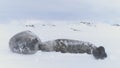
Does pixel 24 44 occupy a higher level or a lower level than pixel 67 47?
higher

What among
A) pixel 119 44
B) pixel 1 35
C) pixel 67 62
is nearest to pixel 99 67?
pixel 67 62

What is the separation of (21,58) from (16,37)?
1.71 m

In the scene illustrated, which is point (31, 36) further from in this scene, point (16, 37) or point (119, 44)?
Result: point (119, 44)

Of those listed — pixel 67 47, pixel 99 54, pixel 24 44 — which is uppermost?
pixel 24 44

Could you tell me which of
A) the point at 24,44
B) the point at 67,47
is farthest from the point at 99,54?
the point at 24,44

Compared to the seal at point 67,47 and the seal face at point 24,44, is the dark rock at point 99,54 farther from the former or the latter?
the seal face at point 24,44

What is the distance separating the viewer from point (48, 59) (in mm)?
9008

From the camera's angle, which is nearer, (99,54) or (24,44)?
(99,54)

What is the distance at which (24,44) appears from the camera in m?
10.7

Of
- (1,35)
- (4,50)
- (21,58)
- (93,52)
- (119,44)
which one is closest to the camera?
(21,58)

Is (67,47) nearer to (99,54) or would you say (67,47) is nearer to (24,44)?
(24,44)

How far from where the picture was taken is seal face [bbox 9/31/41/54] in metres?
10.5

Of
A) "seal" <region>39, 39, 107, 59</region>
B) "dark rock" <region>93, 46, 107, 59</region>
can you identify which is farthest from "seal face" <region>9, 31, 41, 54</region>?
"dark rock" <region>93, 46, 107, 59</region>

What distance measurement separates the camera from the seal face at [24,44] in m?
10.5
